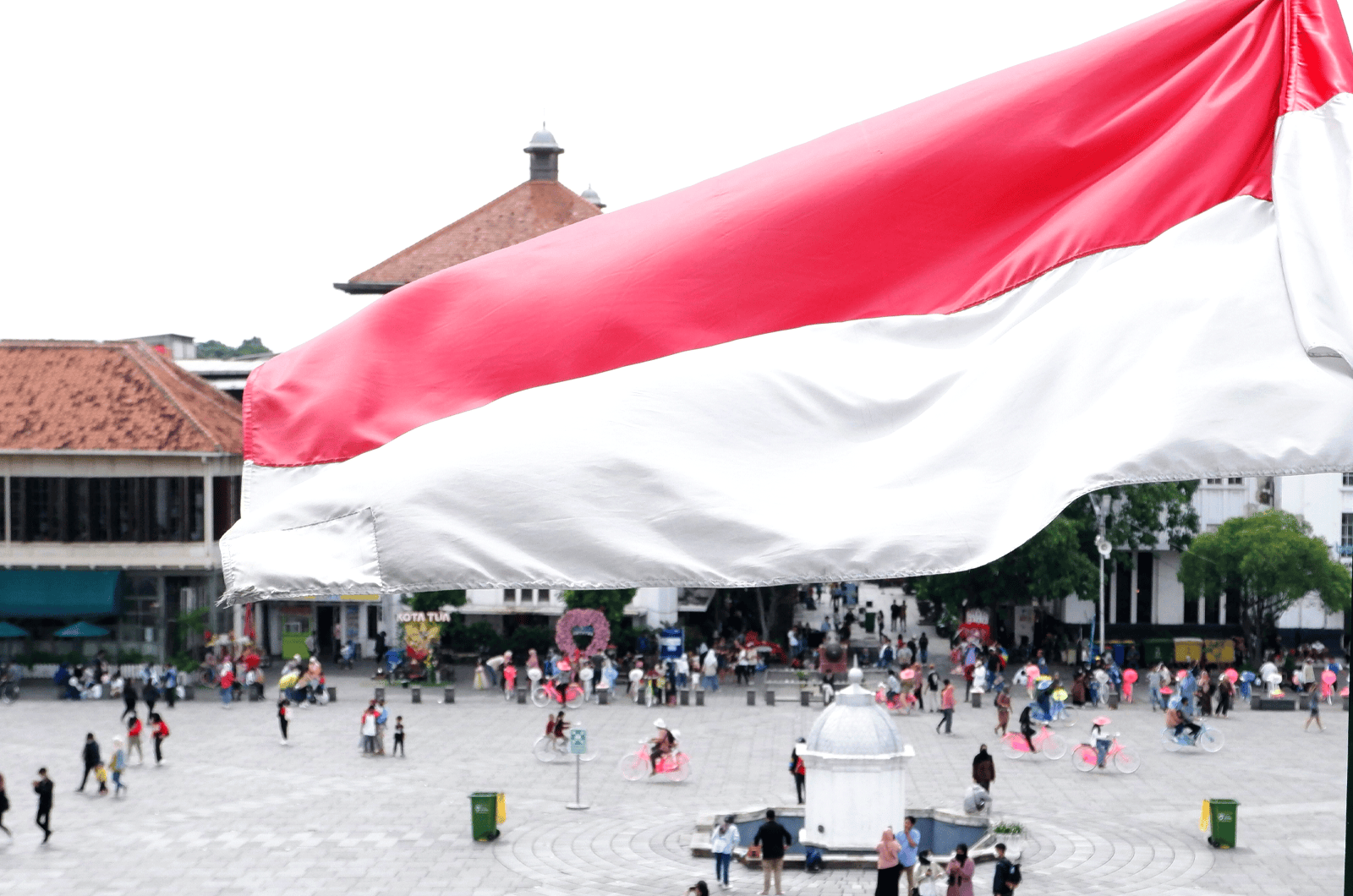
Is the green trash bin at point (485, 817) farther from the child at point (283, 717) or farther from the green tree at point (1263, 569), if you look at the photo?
the green tree at point (1263, 569)

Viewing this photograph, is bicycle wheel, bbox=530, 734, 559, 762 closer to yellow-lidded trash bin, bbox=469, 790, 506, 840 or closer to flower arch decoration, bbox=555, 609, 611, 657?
yellow-lidded trash bin, bbox=469, 790, 506, 840

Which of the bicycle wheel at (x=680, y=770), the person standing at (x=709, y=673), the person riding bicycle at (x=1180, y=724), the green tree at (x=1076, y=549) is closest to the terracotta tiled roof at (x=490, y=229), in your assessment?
the person standing at (x=709, y=673)

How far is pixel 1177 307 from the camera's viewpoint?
489cm

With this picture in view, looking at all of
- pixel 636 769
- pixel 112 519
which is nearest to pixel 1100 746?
pixel 636 769

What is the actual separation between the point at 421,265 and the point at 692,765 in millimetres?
28404

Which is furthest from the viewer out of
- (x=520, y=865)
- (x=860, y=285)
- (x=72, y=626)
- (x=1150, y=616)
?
(x=1150, y=616)

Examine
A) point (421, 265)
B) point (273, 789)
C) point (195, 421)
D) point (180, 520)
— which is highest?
point (421, 265)

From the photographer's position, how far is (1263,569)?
154 feet

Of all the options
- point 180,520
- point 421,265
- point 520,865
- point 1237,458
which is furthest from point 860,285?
point 421,265

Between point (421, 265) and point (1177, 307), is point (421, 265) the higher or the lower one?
the higher one

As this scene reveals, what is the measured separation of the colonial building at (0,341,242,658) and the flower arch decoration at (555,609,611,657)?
10394 mm

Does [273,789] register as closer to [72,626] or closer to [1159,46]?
[72,626]

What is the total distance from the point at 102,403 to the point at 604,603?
1666cm

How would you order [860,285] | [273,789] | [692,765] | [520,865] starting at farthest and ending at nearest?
[692,765]
[273,789]
[520,865]
[860,285]
